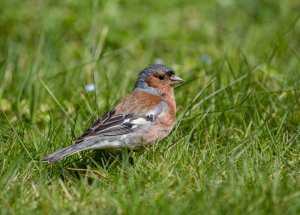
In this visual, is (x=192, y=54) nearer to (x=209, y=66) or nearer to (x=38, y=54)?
(x=209, y=66)

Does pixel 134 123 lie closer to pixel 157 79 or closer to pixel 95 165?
pixel 95 165

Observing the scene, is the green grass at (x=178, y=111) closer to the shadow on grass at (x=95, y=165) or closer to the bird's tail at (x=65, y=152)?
the shadow on grass at (x=95, y=165)

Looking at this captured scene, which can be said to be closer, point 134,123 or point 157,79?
point 134,123

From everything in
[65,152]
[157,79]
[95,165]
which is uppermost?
[157,79]

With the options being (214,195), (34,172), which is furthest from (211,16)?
(214,195)

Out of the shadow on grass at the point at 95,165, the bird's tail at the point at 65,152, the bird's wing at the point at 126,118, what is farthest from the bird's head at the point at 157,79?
the bird's tail at the point at 65,152

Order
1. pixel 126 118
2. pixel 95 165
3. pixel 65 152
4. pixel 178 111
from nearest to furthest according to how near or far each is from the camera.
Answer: pixel 65 152 → pixel 95 165 → pixel 126 118 → pixel 178 111

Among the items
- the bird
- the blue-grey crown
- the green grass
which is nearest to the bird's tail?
the bird

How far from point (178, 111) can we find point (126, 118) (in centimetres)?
90

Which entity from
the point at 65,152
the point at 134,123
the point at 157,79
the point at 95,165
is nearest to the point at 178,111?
the point at 157,79

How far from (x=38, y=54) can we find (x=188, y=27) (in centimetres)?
288

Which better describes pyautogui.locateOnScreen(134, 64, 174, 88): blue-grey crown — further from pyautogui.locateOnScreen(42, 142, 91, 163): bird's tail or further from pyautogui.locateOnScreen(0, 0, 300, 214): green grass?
pyautogui.locateOnScreen(42, 142, 91, 163): bird's tail

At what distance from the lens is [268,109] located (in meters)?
6.15

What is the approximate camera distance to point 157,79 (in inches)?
242
